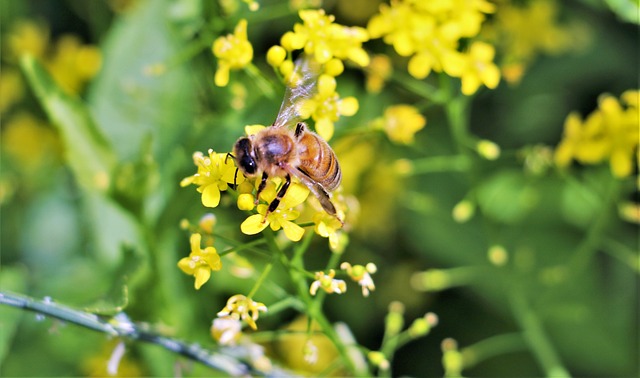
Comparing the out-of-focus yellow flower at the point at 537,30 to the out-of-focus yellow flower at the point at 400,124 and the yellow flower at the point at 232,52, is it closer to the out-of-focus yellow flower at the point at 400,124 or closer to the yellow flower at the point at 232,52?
the out-of-focus yellow flower at the point at 400,124

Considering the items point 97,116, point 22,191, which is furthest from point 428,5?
point 22,191

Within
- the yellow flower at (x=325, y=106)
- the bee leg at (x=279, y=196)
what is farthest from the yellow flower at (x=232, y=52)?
the bee leg at (x=279, y=196)

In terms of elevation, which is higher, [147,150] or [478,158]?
[478,158]

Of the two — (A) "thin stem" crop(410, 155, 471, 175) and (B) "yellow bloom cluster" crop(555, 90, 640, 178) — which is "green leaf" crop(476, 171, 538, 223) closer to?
(A) "thin stem" crop(410, 155, 471, 175)

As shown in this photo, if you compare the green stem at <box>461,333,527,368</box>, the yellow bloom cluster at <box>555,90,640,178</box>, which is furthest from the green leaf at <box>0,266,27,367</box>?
the yellow bloom cluster at <box>555,90,640,178</box>

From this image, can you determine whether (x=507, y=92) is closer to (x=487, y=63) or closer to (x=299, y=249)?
(x=487, y=63)

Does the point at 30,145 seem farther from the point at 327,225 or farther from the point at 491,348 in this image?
the point at 327,225

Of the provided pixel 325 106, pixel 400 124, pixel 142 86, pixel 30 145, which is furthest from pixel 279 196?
pixel 30 145
